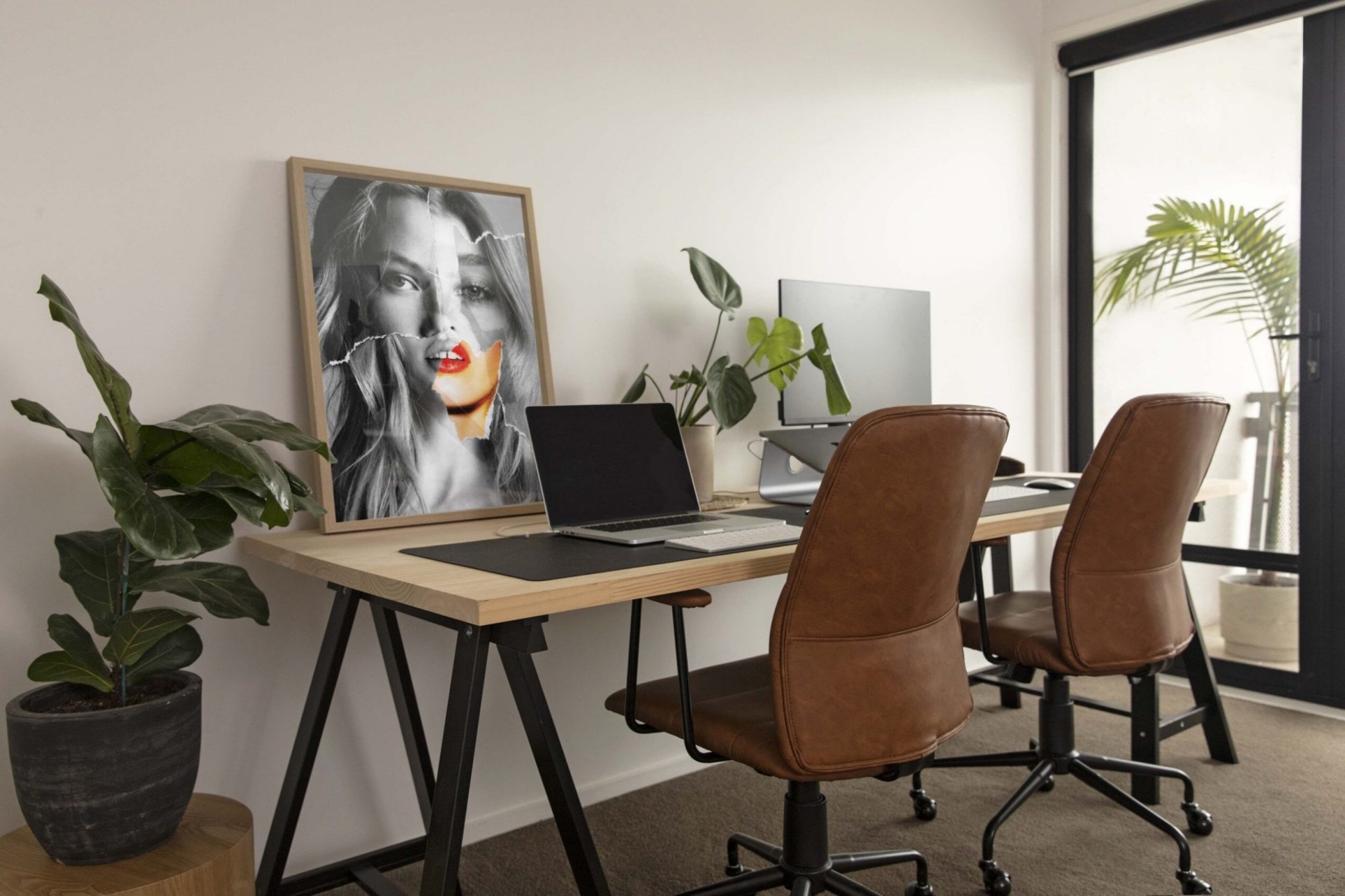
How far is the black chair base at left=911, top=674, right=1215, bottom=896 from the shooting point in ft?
7.72

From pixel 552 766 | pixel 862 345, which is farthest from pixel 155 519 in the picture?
pixel 862 345

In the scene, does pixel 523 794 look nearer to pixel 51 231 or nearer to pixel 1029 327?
pixel 51 231

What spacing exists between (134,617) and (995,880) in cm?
173

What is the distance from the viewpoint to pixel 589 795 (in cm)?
271

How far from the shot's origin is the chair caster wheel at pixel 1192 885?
2174mm

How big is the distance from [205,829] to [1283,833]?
7.70 feet

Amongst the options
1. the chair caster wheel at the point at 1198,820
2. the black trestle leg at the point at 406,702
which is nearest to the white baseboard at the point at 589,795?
the black trestle leg at the point at 406,702

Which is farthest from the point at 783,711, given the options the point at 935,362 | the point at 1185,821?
the point at 935,362

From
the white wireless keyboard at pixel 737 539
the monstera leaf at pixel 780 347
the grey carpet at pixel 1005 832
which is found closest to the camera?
the white wireless keyboard at pixel 737 539

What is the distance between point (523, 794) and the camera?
2596 millimetres

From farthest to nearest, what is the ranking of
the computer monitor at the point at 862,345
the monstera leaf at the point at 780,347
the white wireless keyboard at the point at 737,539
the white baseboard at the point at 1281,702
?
the white baseboard at the point at 1281,702, the computer monitor at the point at 862,345, the monstera leaf at the point at 780,347, the white wireless keyboard at the point at 737,539

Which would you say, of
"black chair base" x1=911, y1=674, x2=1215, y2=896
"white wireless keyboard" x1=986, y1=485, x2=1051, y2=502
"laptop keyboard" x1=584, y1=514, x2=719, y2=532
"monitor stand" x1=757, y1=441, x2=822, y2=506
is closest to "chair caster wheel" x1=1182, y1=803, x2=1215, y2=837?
"black chair base" x1=911, y1=674, x2=1215, y2=896

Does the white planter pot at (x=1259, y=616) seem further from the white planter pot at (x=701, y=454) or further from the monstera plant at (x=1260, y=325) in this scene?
the white planter pot at (x=701, y=454)

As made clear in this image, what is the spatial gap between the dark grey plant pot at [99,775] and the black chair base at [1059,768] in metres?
1.63
